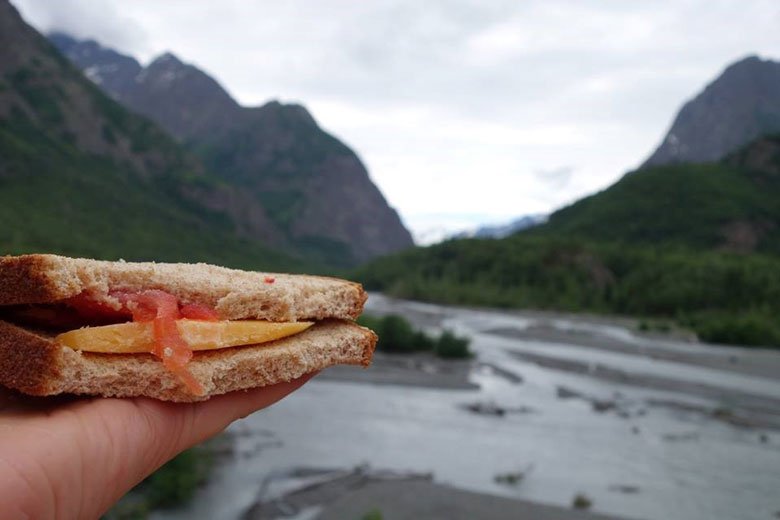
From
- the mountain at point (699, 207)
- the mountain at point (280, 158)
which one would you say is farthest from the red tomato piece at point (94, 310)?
the mountain at point (280, 158)

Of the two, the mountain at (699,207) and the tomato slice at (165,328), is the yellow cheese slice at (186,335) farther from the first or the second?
the mountain at (699,207)

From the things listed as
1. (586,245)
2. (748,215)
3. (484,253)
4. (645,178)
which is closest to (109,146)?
(484,253)

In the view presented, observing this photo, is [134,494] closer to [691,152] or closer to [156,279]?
[156,279]

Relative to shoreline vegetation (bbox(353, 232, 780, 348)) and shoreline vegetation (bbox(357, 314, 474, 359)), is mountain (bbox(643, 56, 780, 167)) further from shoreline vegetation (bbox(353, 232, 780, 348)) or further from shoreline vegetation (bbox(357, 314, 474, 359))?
shoreline vegetation (bbox(357, 314, 474, 359))

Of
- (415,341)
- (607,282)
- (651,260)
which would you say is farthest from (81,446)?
(651,260)

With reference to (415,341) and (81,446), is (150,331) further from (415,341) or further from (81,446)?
(415,341)
